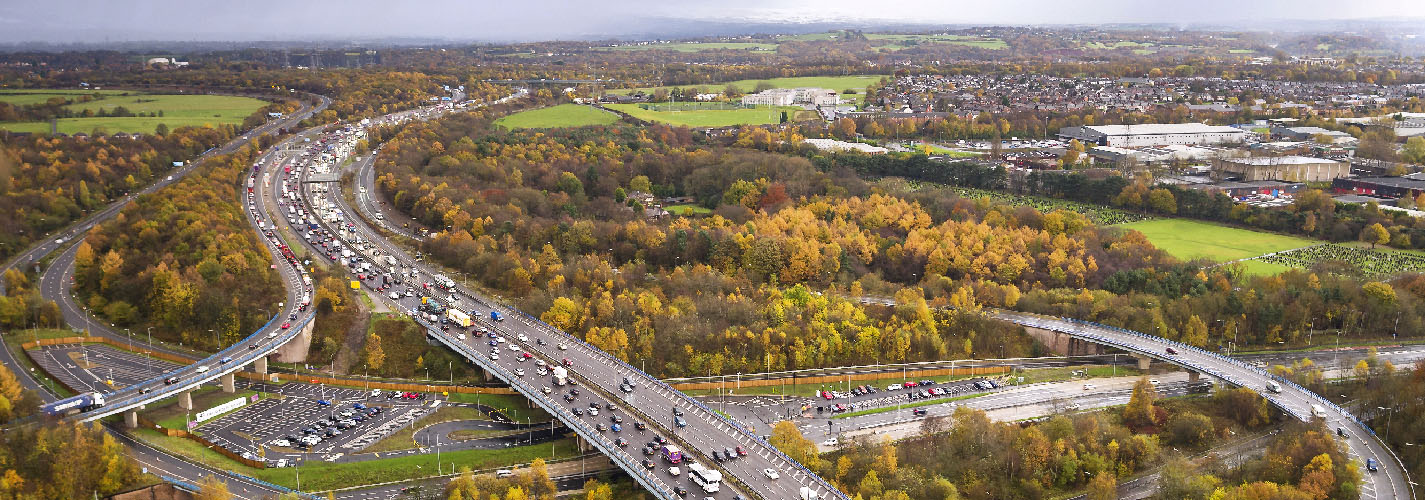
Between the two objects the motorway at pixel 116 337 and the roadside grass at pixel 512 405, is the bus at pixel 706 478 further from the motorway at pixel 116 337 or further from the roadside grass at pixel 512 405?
the motorway at pixel 116 337

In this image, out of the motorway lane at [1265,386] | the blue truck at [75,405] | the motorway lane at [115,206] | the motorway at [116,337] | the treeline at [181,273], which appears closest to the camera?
the motorway lane at [1265,386]

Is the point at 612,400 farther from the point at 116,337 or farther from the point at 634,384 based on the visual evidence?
the point at 116,337

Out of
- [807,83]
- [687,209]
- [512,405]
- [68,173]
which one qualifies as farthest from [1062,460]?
[807,83]

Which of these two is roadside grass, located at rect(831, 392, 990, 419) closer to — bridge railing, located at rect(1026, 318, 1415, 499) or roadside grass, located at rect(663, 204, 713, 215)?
bridge railing, located at rect(1026, 318, 1415, 499)

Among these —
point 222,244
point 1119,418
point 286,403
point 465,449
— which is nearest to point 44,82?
point 222,244

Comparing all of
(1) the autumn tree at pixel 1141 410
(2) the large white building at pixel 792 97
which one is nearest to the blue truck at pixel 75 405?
(1) the autumn tree at pixel 1141 410

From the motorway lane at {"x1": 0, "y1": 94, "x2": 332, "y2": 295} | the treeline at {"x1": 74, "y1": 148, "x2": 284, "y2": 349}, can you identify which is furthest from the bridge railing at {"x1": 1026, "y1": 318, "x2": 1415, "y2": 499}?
the motorway lane at {"x1": 0, "y1": 94, "x2": 332, "y2": 295}
